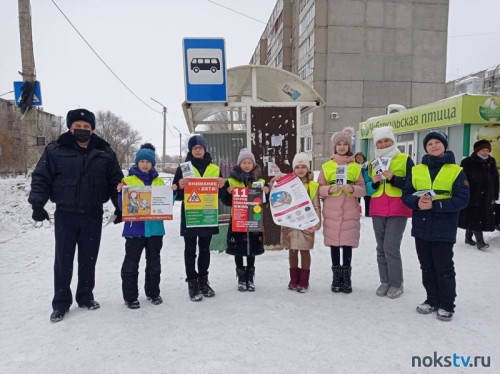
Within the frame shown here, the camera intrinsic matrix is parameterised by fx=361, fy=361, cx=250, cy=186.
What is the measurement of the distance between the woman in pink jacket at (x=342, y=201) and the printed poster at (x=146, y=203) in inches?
70.1

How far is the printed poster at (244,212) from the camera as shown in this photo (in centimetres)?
422

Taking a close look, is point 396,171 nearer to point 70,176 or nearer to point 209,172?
point 209,172

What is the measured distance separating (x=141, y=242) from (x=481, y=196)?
19.0ft

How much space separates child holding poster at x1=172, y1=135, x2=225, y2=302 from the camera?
4070 mm

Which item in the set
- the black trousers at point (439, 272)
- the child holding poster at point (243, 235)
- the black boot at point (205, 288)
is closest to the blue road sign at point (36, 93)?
the child holding poster at point (243, 235)

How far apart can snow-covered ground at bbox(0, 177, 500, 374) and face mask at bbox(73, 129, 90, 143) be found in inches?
71.1

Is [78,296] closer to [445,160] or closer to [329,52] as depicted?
[445,160]

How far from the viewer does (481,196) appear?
6344 mm

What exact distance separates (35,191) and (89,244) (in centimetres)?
76

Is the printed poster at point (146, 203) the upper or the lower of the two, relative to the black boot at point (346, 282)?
upper

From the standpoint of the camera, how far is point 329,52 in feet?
110

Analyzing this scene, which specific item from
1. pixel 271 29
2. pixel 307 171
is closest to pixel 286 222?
pixel 307 171

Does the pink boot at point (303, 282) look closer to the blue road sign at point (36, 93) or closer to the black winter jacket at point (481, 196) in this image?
the black winter jacket at point (481, 196)

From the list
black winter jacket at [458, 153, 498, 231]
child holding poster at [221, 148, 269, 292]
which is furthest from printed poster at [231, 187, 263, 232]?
black winter jacket at [458, 153, 498, 231]
